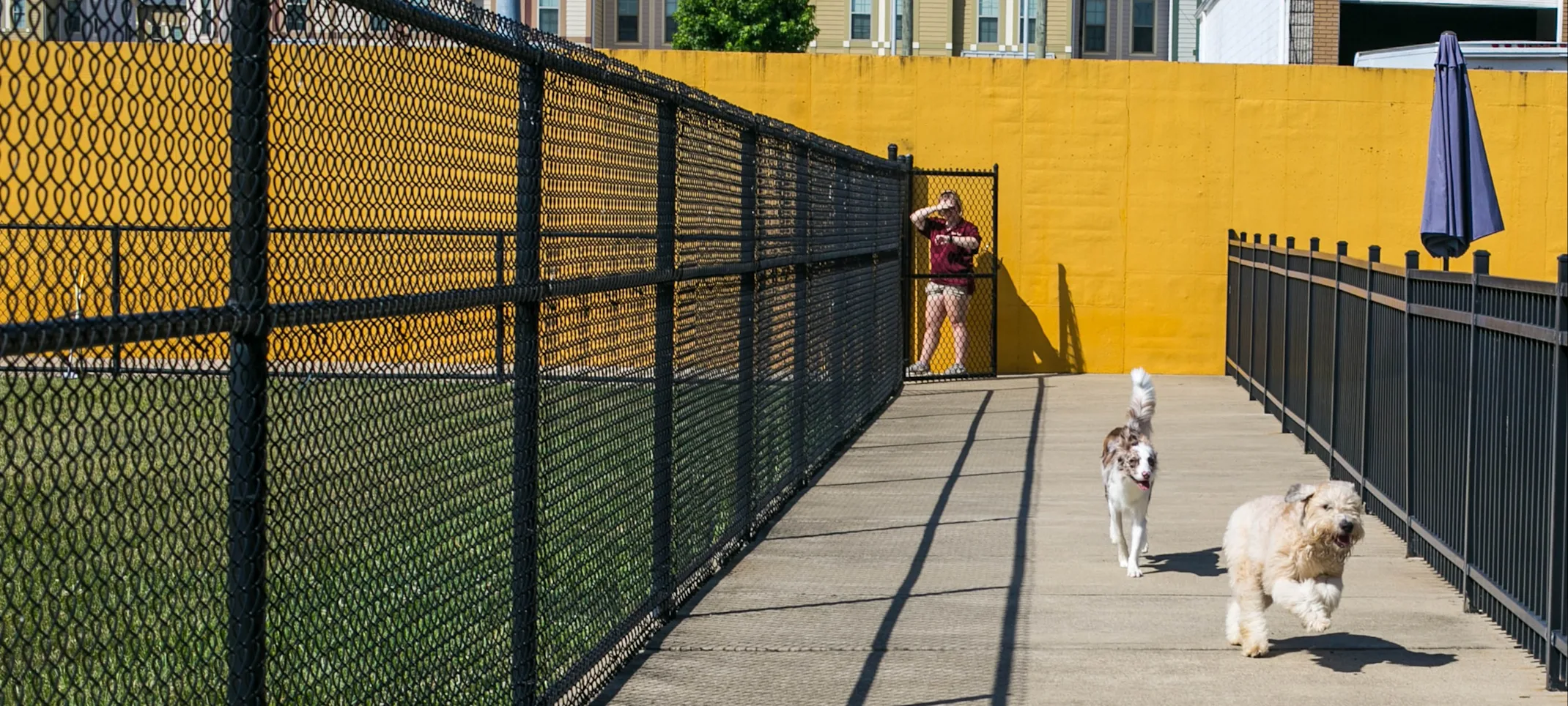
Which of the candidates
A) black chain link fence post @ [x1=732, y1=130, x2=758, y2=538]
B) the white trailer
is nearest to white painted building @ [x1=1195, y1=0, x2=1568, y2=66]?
the white trailer

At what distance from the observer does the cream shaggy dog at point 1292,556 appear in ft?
22.4

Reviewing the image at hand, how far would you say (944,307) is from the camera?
19812 millimetres

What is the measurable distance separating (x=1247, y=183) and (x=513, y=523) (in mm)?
16512

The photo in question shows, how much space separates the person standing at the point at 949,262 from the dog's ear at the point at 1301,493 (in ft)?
40.6

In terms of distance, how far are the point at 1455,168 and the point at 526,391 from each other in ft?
31.3

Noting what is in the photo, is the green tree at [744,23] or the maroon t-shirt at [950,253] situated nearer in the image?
the maroon t-shirt at [950,253]

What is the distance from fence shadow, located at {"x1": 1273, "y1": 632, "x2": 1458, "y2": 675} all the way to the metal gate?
40.4ft

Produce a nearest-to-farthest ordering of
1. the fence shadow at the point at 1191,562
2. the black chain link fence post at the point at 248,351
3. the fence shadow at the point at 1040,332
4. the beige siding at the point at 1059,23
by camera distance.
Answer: the black chain link fence post at the point at 248,351 < the fence shadow at the point at 1191,562 < the fence shadow at the point at 1040,332 < the beige siding at the point at 1059,23

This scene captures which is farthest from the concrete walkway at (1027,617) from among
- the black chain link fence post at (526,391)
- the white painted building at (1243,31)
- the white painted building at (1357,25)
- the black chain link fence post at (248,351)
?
the white painted building at (1357,25)

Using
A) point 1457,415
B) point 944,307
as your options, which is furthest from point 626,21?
point 1457,415

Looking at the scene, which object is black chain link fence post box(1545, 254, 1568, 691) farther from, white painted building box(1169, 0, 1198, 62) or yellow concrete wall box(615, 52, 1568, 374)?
white painted building box(1169, 0, 1198, 62)

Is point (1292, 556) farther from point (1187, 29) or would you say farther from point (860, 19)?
point (1187, 29)

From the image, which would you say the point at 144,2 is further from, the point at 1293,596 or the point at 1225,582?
the point at 1225,582

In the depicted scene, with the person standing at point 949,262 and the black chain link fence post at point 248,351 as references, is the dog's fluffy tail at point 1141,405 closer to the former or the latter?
the black chain link fence post at point 248,351
